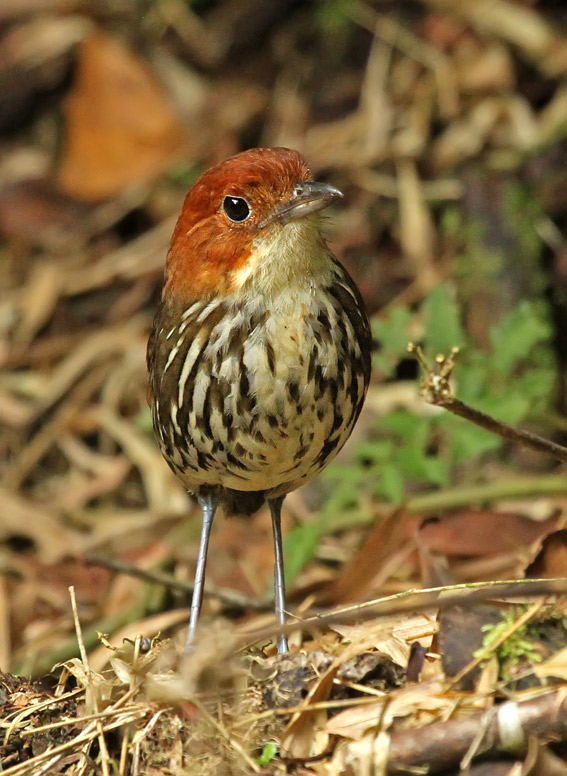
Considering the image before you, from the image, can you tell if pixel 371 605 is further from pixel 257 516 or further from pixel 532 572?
pixel 257 516

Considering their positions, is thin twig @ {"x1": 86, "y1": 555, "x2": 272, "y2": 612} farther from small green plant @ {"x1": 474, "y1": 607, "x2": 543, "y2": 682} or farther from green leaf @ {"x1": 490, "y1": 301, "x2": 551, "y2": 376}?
small green plant @ {"x1": 474, "y1": 607, "x2": 543, "y2": 682}

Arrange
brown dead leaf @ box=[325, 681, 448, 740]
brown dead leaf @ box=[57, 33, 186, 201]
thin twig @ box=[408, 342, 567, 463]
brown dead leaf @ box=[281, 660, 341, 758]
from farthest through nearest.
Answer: brown dead leaf @ box=[57, 33, 186, 201] < thin twig @ box=[408, 342, 567, 463] < brown dead leaf @ box=[281, 660, 341, 758] < brown dead leaf @ box=[325, 681, 448, 740]

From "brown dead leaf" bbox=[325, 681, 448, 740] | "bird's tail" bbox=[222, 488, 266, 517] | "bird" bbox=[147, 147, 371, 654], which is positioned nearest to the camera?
"brown dead leaf" bbox=[325, 681, 448, 740]

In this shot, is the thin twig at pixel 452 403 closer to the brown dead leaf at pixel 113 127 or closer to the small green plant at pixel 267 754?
the small green plant at pixel 267 754

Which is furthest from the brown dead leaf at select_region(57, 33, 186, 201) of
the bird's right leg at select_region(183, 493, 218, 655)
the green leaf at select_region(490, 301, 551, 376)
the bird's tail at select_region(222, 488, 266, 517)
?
the bird's right leg at select_region(183, 493, 218, 655)

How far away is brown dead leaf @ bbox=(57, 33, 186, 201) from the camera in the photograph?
23.5ft

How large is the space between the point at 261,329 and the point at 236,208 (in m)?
A: 0.37

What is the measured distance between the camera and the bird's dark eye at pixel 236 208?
332 centimetres

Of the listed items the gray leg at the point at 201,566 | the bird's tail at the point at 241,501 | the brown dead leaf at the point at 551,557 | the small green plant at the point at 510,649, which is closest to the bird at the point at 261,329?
the gray leg at the point at 201,566

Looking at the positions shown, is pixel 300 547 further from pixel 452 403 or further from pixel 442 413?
pixel 452 403

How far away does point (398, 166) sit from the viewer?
21.7 ft

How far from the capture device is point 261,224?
10.9 ft

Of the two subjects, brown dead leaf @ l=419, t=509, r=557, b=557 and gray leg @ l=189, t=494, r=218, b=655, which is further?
brown dead leaf @ l=419, t=509, r=557, b=557

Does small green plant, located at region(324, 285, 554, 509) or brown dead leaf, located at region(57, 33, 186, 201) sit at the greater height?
brown dead leaf, located at region(57, 33, 186, 201)
